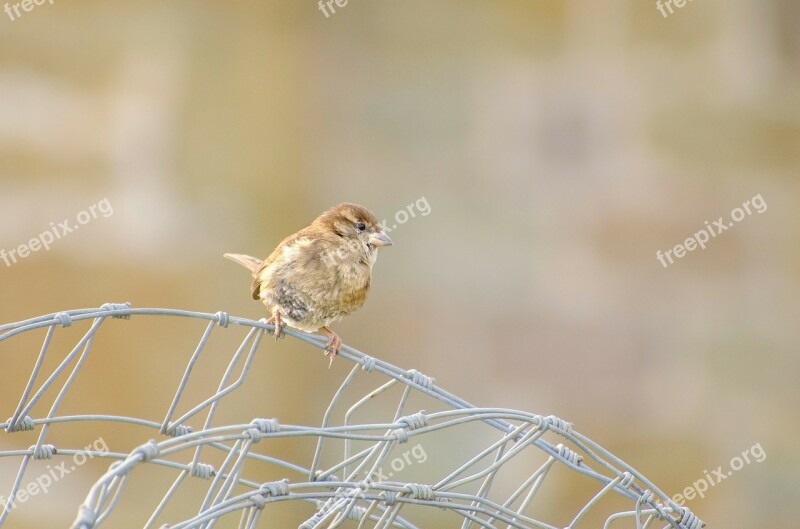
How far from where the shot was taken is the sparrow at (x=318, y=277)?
276 cm

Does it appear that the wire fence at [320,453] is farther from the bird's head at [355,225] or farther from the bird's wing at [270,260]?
the bird's head at [355,225]

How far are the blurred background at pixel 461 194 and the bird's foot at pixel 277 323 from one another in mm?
2244

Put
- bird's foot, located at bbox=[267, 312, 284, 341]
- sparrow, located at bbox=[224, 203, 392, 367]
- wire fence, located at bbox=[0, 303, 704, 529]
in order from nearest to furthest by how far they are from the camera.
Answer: wire fence, located at bbox=[0, 303, 704, 529]
bird's foot, located at bbox=[267, 312, 284, 341]
sparrow, located at bbox=[224, 203, 392, 367]

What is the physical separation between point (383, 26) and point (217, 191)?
1.15m

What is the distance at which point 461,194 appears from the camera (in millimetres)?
5227

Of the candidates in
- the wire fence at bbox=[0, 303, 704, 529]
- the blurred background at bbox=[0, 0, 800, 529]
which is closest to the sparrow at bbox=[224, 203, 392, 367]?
the wire fence at bbox=[0, 303, 704, 529]

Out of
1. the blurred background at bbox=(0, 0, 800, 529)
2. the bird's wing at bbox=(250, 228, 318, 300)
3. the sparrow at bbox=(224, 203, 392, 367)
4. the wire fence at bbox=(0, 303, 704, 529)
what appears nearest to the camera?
the wire fence at bbox=(0, 303, 704, 529)

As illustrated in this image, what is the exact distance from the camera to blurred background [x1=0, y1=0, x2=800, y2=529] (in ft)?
16.3

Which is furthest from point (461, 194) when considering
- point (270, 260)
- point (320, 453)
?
point (320, 453)

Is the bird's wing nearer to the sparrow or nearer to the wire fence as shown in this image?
the sparrow

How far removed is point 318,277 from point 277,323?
0.73 ft

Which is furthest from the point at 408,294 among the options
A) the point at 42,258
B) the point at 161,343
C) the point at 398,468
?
the point at 42,258

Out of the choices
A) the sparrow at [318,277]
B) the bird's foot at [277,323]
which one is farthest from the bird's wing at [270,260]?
the bird's foot at [277,323]

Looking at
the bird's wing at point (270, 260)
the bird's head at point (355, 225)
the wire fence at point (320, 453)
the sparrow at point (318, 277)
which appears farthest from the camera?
the bird's head at point (355, 225)
